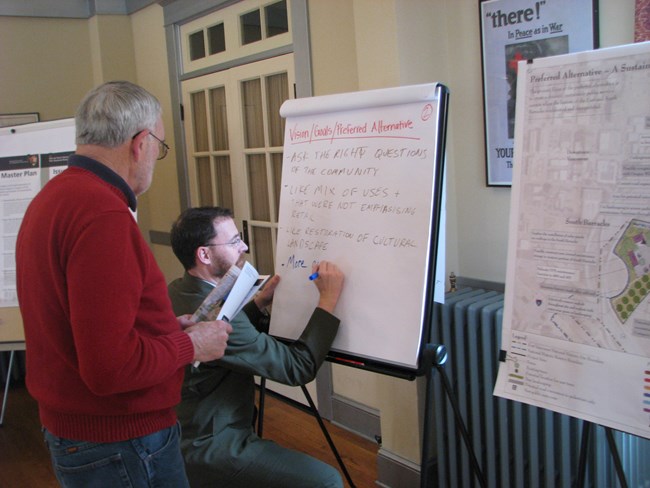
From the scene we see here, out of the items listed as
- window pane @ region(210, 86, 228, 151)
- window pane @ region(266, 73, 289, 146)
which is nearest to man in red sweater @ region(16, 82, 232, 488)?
window pane @ region(266, 73, 289, 146)

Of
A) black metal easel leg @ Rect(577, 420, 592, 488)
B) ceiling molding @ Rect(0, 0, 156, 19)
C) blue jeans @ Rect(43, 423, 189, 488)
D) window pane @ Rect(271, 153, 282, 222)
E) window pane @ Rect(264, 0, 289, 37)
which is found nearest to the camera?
blue jeans @ Rect(43, 423, 189, 488)

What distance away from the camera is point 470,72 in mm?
2459

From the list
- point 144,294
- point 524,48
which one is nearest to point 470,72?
point 524,48

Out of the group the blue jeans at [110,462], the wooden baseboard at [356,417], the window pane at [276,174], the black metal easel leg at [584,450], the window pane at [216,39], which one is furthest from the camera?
the window pane at [216,39]

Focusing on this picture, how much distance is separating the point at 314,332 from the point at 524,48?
129 centimetres

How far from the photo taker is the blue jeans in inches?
53.3

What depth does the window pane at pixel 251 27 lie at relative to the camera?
3.45 m

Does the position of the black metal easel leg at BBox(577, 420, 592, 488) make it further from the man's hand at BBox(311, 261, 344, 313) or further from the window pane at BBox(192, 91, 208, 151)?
the window pane at BBox(192, 91, 208, 151)

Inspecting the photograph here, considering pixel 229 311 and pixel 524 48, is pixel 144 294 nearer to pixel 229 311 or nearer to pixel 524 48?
pixel 229 311

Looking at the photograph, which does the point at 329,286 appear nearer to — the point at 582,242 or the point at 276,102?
the point at 582,242

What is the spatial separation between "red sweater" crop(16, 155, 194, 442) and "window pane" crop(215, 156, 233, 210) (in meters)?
2.56

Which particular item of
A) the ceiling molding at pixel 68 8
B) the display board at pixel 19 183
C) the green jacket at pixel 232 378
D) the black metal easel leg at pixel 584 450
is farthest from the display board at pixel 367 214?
the ceiling molding at pixel 68 8

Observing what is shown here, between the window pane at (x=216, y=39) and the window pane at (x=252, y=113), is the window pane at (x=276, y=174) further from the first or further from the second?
the window pane at (x=216, y=39)

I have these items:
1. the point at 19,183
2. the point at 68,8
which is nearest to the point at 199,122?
the point at 19,183
